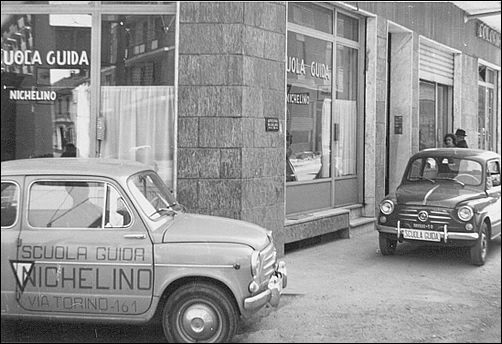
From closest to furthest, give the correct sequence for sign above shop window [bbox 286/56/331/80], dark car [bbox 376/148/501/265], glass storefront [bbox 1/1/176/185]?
dark car [bbox 376/148/501/265] < glass storefront [bbox 1/1/176/185] < sign above shop window [bbox 286/56/331/80]

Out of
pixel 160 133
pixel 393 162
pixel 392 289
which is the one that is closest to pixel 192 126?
pixel 160 133

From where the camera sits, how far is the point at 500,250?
7.82 meters

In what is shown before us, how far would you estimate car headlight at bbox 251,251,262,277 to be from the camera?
494cm

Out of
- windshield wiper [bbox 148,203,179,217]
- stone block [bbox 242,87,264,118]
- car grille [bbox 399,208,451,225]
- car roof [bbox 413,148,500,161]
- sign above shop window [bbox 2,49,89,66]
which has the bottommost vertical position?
car grille [bbox 399,208,451,225]

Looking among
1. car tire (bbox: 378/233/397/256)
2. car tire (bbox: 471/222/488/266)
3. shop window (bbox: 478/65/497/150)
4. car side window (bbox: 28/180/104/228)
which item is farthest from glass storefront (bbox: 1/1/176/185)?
shop window (bbox: 478/65/497/150)

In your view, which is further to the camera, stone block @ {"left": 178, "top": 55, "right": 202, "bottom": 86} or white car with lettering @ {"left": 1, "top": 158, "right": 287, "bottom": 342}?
stone block @ {"left": 178, "top": 55, "right": 202, "bottom": 86}

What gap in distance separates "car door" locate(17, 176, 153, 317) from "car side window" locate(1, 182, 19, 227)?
0.09m

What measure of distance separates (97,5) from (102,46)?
49 cm

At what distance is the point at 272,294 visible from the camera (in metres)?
5.17

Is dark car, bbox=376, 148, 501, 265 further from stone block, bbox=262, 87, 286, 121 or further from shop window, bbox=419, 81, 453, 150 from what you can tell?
shop window, bbox=419, 81, 453, 150

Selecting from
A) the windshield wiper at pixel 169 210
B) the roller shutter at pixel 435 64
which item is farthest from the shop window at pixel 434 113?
the windshield wiper at pixel 169 210

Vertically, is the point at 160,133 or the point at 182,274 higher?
the point at 160,133

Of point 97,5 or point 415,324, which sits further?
point 97,5

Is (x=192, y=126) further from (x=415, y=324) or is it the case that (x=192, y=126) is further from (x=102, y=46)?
(x=415, y=324)
